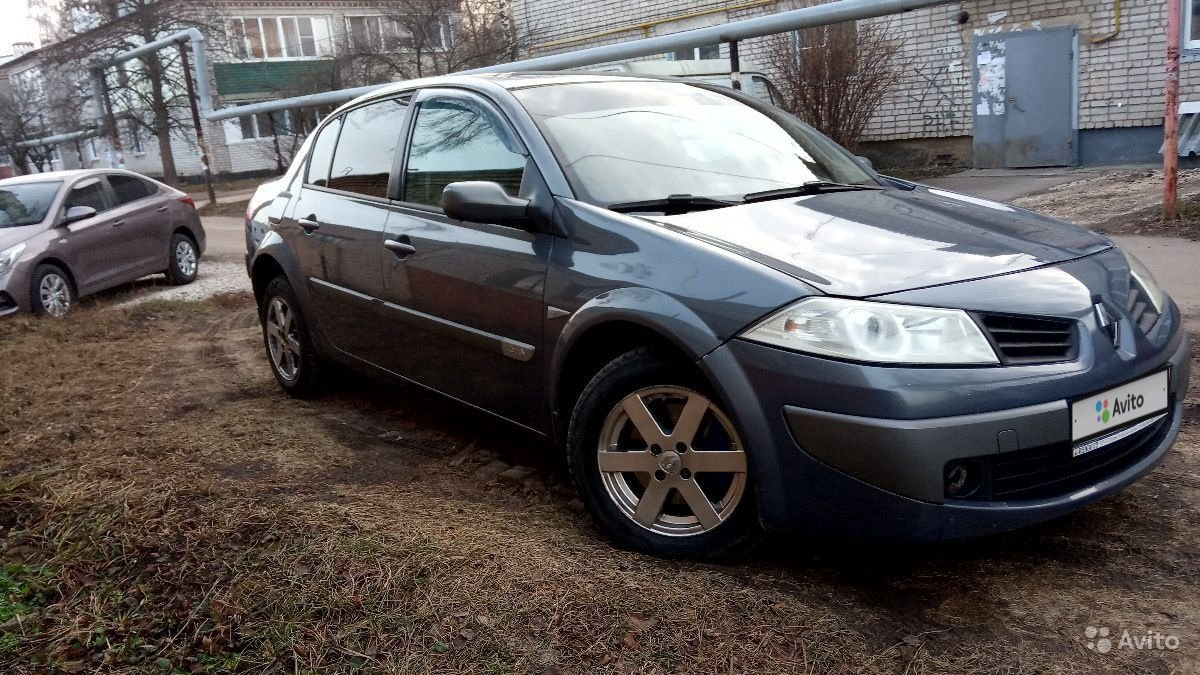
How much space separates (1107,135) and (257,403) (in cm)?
1361

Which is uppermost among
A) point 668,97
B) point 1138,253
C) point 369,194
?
point 668,97

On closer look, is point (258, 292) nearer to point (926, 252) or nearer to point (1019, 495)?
point (926, 252)

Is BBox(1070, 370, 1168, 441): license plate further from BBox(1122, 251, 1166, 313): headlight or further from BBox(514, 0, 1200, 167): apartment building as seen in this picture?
BBox(514, 0, 1200, 167): apartment building

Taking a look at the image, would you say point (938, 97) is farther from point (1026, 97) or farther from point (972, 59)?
point (1026, 97)

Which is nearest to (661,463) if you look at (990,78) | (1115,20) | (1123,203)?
(1123,203)

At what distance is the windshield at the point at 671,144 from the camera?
3645mm

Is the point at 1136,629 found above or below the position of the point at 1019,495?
below

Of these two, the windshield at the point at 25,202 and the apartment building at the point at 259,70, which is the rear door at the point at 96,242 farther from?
the apartment building at the point at 259,70

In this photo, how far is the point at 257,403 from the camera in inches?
215

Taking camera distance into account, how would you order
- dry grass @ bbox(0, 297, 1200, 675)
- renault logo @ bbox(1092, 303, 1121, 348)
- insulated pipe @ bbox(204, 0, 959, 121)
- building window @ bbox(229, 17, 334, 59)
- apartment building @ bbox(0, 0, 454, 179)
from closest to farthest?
dry grass @ bbox(0, 297, 1200, 675)
renault logo @ bbox(1092, 303, 1121, 348)
insulated pipe @ bbox(204, 0, 959, 121)
apartment building @ bbox(0, 0, 454, 179)
building window @ bbox(229, 17, 334, 59)

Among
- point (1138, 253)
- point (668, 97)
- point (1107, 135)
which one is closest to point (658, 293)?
point (668, 97)

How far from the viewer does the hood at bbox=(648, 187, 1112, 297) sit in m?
2.89

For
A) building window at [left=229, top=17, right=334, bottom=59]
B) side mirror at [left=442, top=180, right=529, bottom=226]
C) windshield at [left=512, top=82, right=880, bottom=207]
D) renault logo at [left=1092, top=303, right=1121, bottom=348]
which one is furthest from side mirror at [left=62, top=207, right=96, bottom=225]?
building window at [left=229, top=17, right=334, bottom=59]

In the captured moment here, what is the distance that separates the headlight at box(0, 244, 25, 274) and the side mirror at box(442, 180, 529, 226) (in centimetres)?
751
